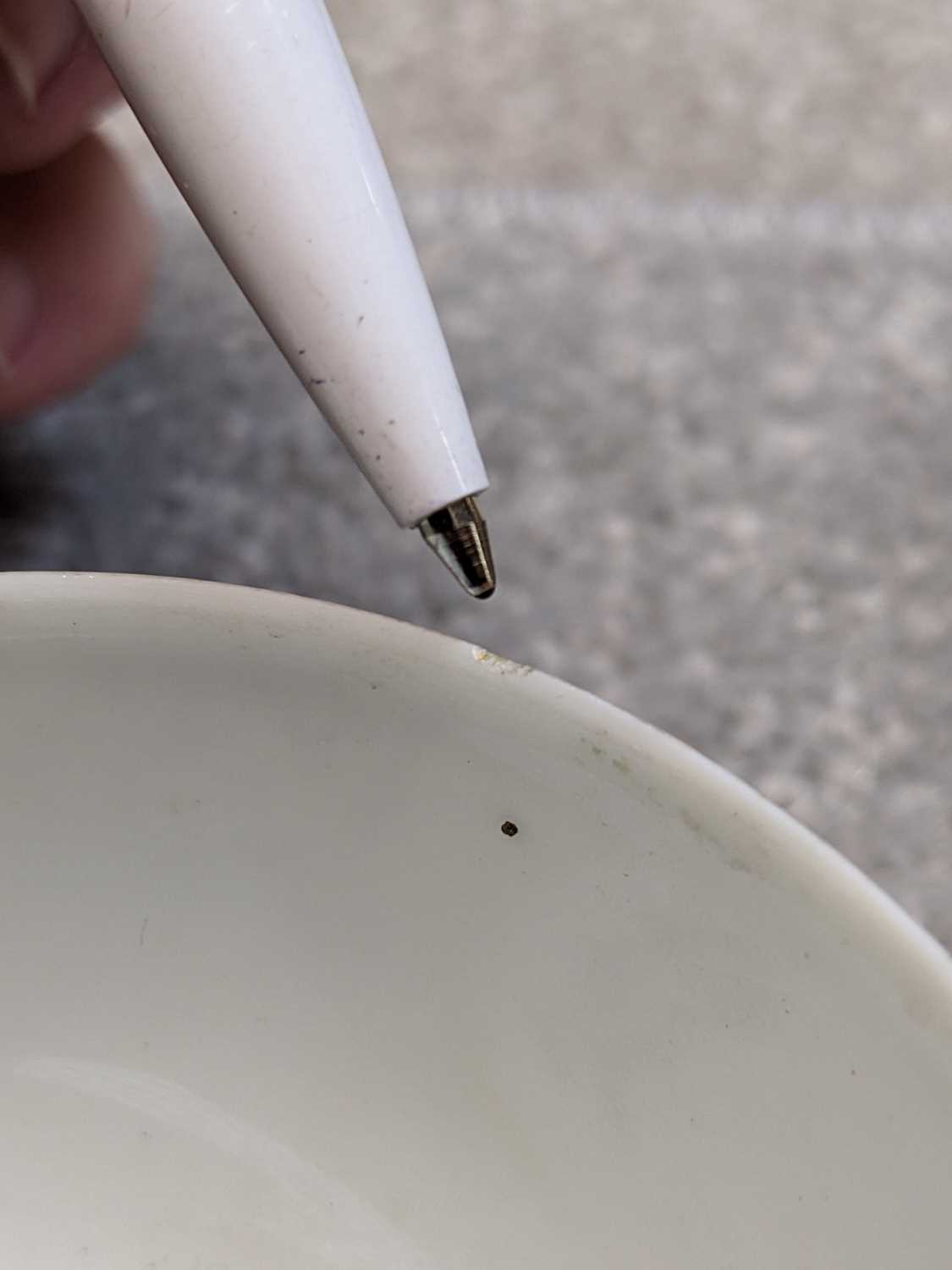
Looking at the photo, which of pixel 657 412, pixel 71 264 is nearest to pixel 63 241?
pixel 71 264

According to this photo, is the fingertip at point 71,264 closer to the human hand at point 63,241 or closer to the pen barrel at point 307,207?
the human hand at point 63,241

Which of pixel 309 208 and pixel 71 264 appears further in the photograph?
pixel 71 264

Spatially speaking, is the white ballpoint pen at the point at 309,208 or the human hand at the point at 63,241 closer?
the white ballpoint pen at the point at 309,208

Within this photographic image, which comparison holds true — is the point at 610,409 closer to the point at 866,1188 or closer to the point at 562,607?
the point at 562,607

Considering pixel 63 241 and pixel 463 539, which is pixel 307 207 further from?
pixel 63 241

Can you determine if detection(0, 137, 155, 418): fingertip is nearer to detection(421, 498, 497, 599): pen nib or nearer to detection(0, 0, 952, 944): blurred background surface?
detection(0, 0, 952, 944): blurred background surface

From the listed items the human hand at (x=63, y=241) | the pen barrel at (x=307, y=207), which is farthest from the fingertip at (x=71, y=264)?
the pen barrel at (x=307, y=207)
